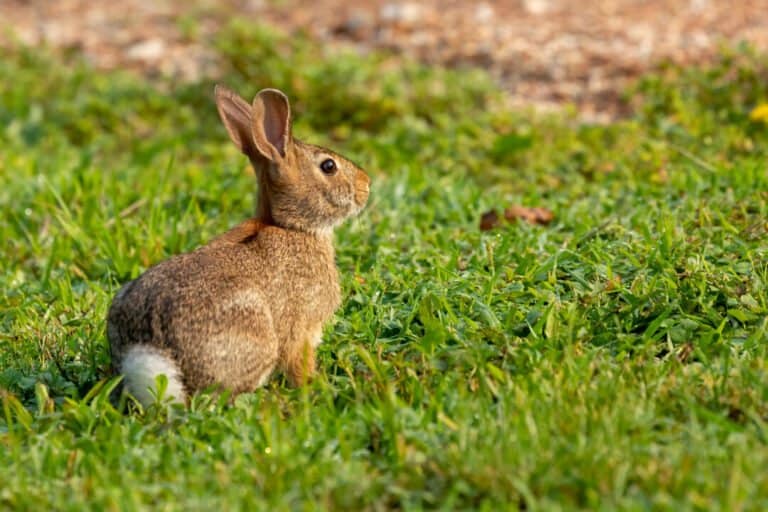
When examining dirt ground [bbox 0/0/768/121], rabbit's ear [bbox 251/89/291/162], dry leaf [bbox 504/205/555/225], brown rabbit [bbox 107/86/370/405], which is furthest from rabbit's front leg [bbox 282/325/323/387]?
dirt ground [bbox 0/0/768/121]

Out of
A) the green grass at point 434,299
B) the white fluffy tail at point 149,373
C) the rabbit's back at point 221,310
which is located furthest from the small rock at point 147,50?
the white fluffy tail at point 149,373

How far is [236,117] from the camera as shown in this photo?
16.9ft

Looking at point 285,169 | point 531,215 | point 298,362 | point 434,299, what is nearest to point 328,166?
point 285,169

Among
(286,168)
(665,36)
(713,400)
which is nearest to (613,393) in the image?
(713,400)

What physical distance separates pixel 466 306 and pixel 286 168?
3.25 feet

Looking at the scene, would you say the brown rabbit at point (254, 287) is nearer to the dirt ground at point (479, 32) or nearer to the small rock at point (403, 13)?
the dirt ground at point (479, 32)

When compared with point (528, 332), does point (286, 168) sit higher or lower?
higher

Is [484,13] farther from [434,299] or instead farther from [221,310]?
[221,310]

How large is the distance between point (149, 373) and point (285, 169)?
121 cm

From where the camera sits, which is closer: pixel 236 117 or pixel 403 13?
pixel 236 117

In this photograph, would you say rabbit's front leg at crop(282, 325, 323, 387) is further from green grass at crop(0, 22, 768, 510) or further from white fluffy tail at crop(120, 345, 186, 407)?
white fluffy tail at crop(120, 345, 186, 407)

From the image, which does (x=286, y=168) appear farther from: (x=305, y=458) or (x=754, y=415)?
(x=754, y=415)

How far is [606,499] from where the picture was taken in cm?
341

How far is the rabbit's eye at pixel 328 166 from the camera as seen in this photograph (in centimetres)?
528
